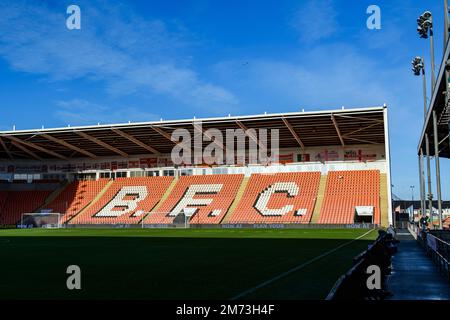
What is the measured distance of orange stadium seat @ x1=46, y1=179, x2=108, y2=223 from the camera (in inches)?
2281

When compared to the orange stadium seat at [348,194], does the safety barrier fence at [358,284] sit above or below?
below

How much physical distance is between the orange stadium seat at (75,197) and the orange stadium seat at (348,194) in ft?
97.4

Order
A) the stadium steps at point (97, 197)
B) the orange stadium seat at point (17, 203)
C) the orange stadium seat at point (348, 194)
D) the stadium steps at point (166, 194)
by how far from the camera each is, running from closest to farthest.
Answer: the orange stadium seat at point (348, 194) → the stadium steps at point (166, 194) → the stadium steps at point (97, 197) → the orange stadium seat at point (17, 203)

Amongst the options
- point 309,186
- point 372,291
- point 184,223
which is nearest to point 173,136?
point 184,223

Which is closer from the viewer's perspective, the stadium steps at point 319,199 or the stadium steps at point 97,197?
the stadium steps at point 319,199

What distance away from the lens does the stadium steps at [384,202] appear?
45.9 m

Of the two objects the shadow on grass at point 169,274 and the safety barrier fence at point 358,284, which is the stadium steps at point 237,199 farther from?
the safety barrier fence at point 358,284

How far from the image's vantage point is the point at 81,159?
218ft

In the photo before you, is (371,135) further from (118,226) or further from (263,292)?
(263,292)

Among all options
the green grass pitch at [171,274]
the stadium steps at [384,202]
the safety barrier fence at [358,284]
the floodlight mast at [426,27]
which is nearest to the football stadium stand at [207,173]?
the stadium steps at [384,202]

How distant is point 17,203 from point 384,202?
46.1m

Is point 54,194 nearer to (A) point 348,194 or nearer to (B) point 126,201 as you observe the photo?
(B) point 126,201

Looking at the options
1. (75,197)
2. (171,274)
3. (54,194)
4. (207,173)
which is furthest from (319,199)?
(171,274)

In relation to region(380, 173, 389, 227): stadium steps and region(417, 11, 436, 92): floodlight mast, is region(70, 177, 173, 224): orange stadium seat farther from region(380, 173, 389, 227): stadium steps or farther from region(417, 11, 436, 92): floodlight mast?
region(417, 11, 436, 92): floodlight mast
